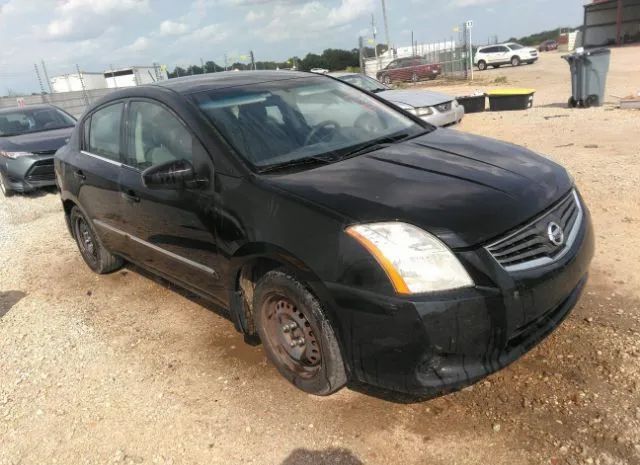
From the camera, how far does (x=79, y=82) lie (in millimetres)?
25891

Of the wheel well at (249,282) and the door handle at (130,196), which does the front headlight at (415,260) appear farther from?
the door handle at (130,196)

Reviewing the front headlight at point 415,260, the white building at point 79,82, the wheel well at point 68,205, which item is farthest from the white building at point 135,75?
the front headlight at point 415,260

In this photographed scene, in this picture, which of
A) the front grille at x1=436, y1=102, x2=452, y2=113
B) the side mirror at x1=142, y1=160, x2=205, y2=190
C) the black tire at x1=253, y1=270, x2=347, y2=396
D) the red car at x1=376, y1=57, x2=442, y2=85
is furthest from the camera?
the red car at x1=376, y1=57, x2=442, y2=85

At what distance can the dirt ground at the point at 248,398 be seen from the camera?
251 centimetres

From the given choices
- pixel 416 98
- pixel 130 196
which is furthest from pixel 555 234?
pixel 416 98

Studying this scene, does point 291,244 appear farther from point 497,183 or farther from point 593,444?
point 593,444

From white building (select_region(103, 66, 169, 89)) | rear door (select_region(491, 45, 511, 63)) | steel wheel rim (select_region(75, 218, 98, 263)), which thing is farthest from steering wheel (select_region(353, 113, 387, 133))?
rear door (select_region(491, 45, 511, 63))

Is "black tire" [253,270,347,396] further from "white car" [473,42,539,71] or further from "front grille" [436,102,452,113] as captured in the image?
"white car" [473,42,539,71]

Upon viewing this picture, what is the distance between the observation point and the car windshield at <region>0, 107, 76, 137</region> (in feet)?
32.1

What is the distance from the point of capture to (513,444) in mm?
2443

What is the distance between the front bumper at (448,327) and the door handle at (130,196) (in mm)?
1916

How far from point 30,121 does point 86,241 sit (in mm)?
6098

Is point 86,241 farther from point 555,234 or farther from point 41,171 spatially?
point 41,171

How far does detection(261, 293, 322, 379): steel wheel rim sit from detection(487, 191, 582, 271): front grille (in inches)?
39.5
